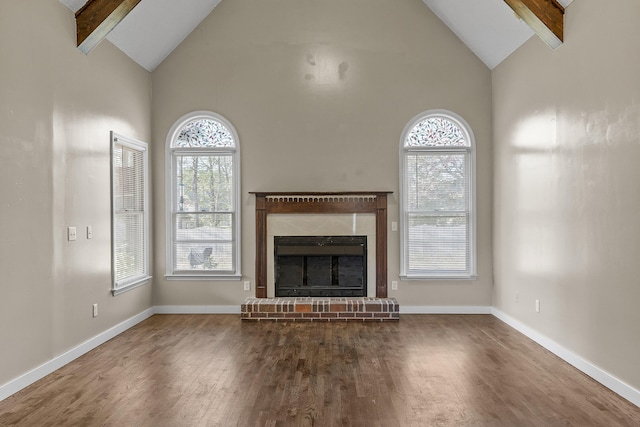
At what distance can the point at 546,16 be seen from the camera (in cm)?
427

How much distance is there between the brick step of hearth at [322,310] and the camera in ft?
18.7

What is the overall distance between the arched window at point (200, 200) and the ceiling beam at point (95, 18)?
1768 mm

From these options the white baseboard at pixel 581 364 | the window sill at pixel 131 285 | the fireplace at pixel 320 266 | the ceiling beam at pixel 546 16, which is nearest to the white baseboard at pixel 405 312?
the white baseboard at pixel 581 364

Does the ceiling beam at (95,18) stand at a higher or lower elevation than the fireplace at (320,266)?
higher

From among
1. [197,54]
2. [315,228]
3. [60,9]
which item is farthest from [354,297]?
[60,9]

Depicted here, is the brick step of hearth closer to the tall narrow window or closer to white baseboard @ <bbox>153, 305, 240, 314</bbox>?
white baseboard @ <bbox>153, 305, 240, 314</bbox>

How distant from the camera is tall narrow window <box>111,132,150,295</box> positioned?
5.18 meters

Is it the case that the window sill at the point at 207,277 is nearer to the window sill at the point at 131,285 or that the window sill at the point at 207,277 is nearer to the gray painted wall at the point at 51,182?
the window sill at the point at 131,285

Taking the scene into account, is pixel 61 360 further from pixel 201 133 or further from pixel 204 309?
pixel 201 133

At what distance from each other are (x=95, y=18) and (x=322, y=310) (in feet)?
12.5

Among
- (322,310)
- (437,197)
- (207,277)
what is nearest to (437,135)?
(437,197)

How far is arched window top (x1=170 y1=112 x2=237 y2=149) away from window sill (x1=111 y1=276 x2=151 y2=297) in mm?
1716

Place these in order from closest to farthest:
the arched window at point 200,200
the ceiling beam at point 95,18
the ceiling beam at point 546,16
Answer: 1. the ceiling beam at point 546,16
2. the ceiling beam at point 95,18
3. the arched window at point 200,200

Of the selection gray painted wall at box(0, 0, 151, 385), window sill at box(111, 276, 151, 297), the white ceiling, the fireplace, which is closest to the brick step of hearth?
the fireplace
